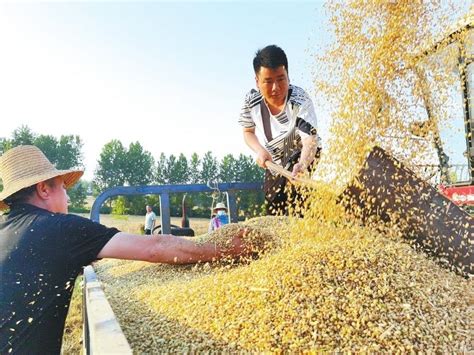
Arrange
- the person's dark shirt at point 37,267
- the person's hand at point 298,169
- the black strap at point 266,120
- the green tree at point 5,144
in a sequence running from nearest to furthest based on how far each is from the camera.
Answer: the person's dark shirt at point 37,267
the person's hand at point 298,169
the black strap at point 266,120
the green tree at point 5,144

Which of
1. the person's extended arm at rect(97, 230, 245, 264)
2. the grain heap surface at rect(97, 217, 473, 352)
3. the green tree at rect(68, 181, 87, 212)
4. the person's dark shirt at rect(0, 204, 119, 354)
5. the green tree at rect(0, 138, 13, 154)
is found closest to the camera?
the grain heap surface at rect(97, 217, 473, 352)

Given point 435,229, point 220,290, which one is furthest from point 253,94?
point 220,290

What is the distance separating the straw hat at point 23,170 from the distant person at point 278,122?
1.58 metres

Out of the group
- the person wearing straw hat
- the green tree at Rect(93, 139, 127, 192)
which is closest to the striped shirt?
the person wearing straw hat

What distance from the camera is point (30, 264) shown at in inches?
69.6

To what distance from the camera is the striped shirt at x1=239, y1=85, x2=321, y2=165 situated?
3.38 meters

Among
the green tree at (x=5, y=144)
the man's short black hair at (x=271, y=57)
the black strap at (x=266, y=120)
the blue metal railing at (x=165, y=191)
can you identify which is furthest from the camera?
the green tree at (x=5, y=144)

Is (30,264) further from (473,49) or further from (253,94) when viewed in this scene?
(473,49)

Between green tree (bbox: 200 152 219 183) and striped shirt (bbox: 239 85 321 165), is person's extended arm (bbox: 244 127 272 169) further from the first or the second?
green tree (bbox: 200 152 219 183)

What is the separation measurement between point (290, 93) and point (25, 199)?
2.16 m

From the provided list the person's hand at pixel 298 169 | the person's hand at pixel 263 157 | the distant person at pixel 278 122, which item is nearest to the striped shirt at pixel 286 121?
the distant person at pixel 278 122

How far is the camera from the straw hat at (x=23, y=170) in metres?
1.92

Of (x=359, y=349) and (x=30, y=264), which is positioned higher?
(x=30, y=264)

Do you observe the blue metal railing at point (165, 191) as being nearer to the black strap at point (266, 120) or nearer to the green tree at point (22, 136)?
the black strap at point (266, 120)
